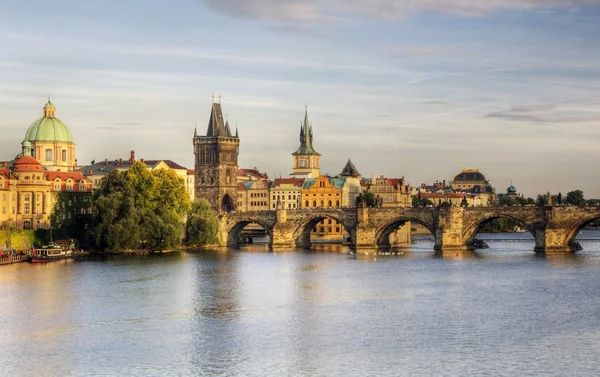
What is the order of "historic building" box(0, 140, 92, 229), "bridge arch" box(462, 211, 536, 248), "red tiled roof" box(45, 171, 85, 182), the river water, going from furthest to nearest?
"red tiled roof" box(45, 171, 85, 182) < "bridge arch" box(462, 211, 536, 248) < "historic building" box(0, 140, 92, 229) < the river water

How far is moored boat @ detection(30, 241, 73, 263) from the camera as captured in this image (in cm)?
9788

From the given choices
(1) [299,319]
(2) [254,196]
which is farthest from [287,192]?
(1) [299,319]

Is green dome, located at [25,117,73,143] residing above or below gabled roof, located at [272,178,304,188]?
above

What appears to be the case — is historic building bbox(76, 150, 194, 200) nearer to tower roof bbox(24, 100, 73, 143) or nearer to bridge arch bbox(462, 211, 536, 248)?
tower roof bbox(24, 100, 73, 143)

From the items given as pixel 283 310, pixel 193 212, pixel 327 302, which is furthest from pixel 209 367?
pixel 193 212

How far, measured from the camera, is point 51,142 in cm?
15000

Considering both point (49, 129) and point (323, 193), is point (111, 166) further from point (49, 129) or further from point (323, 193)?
point (323, 193)

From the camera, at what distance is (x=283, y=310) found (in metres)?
64.3

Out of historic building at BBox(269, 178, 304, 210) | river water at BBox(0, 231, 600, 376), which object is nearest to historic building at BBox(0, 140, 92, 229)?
river water at BBox(0, 231, 600, 376)

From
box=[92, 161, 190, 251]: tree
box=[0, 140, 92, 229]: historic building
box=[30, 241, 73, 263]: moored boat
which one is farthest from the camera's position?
box=[0, 140, 92, 229]: historic building

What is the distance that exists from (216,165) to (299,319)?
111749 millimetres

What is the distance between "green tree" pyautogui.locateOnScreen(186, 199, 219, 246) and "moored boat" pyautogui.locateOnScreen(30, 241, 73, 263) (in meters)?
18.6

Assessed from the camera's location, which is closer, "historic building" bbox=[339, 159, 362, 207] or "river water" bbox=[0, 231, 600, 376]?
"river water" bbox=[0, 231, 600, 376]

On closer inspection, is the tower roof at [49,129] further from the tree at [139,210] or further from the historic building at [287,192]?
the historic building at [287,192]
